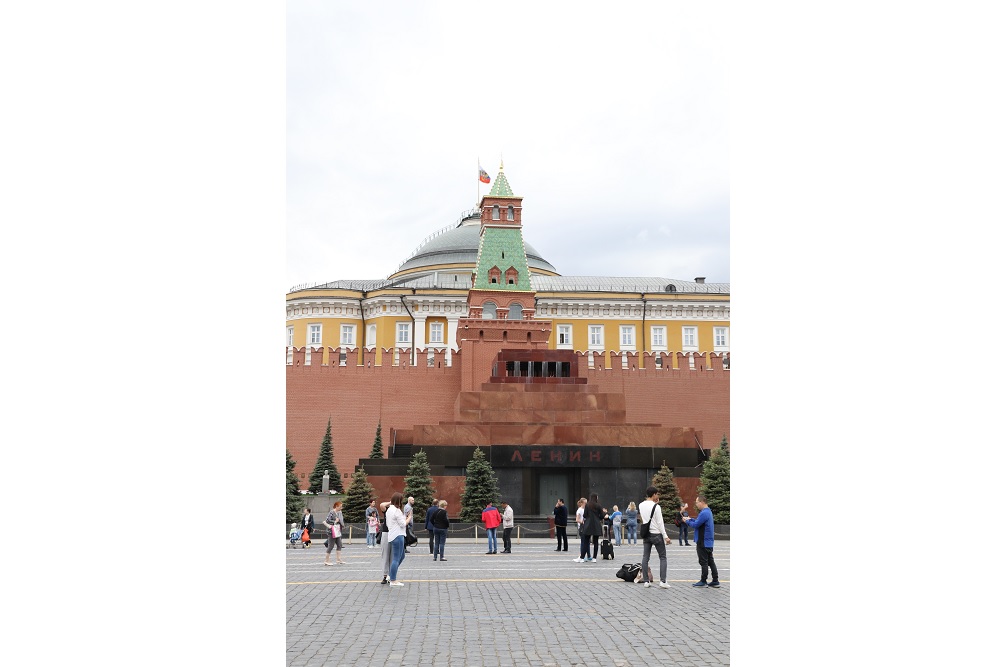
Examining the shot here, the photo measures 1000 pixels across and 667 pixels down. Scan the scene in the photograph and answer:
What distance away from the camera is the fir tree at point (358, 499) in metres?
21.5

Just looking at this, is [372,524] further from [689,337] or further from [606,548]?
[689,337]

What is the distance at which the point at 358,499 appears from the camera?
70.6ft

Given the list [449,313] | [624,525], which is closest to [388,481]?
[624,525]

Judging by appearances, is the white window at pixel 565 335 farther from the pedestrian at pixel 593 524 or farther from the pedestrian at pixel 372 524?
the pedestrian at pixel 593 524

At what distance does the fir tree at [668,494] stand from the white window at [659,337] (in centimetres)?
2493

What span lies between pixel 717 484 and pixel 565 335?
25912 mm

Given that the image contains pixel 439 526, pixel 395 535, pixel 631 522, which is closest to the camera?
pixel 395 535

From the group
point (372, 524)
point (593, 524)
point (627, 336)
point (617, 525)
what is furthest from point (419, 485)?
point (627, 336)

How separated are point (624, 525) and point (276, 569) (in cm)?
1362

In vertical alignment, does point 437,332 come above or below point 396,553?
above

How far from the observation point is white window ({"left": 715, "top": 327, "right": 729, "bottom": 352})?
4675cm

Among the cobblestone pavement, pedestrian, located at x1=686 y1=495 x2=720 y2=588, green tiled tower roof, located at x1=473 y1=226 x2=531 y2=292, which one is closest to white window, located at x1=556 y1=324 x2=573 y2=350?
green tiled tower roof, located at x1=473 y1=226 x2=531 y2=292

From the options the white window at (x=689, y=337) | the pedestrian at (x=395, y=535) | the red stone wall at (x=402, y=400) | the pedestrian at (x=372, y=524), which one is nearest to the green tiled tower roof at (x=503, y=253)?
the red stone wall at (x=402, y=400)

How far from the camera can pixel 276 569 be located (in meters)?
4.27
